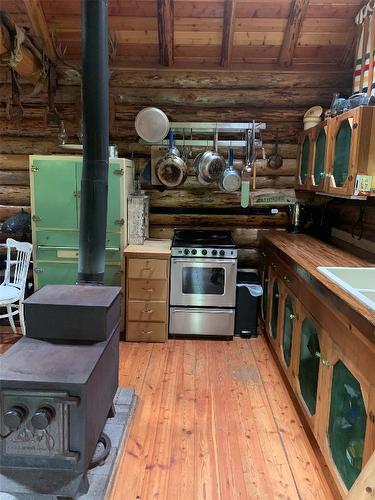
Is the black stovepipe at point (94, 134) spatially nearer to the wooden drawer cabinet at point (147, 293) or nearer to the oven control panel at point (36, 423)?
the oven control panel at point (36, 423)

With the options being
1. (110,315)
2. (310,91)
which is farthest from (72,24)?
(110,315)

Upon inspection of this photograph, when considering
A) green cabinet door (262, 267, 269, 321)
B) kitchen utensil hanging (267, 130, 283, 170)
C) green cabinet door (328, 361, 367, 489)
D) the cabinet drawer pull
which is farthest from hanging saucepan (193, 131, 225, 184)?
green cabinet door (328, 361, 367, 489)

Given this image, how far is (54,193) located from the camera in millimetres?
3486

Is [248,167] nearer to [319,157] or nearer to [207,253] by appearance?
[319,157]

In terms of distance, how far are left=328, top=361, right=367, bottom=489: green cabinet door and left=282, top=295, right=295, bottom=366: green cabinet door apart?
0.85 m

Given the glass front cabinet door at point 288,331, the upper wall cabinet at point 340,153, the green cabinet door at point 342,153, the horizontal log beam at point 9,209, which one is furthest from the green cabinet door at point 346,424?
the horizontal log beam at point 9,209

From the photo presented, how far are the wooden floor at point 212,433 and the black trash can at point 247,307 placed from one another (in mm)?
362

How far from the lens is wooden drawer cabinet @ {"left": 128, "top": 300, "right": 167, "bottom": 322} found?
3564 mm

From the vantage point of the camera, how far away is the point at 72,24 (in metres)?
3.42

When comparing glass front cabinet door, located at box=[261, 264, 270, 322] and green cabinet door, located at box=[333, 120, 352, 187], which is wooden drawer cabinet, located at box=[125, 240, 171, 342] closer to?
glass front cabinet door, located at box=[261, 264, 270, 322]

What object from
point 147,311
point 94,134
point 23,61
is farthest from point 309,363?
point 23,61

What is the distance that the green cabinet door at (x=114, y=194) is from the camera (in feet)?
11.4

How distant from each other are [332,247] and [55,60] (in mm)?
3132

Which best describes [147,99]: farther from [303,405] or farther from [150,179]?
[303,405]
